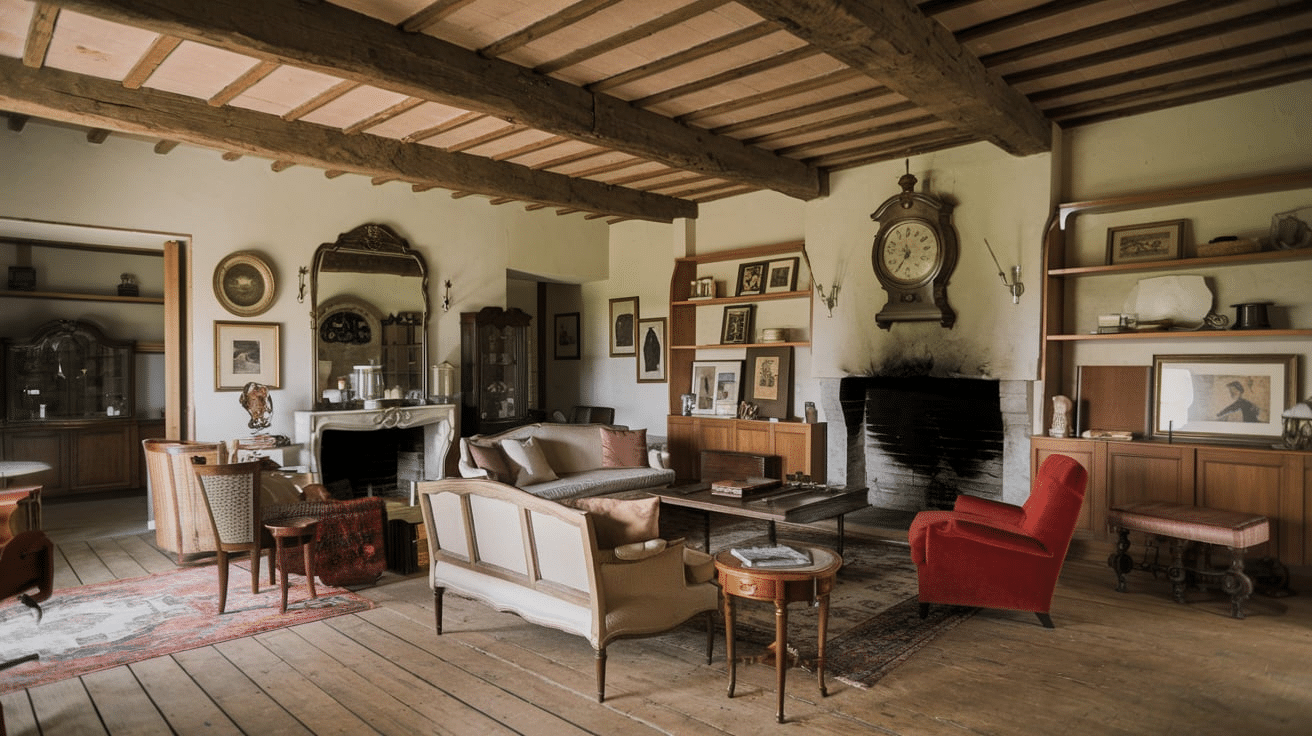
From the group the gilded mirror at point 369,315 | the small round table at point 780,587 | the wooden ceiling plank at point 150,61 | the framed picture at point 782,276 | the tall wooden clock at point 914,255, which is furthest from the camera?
the framed picture at point 782,276

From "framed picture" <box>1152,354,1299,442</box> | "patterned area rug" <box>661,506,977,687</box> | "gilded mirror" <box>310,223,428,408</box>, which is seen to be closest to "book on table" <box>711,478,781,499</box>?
"patterned area rug" <box>661,506,977,687</box>

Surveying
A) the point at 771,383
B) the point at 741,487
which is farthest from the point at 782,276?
the point at 741,487

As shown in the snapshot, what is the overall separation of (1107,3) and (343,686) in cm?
503

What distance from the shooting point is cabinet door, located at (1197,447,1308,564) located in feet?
16.0

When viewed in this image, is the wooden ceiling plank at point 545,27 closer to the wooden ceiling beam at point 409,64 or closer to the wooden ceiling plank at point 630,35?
the wooden ceiling beam at point 409,64

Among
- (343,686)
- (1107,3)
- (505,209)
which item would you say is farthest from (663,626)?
(505,209)

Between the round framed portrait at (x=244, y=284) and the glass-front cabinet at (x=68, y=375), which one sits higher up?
the round framed portrait at (x=244, y=284)

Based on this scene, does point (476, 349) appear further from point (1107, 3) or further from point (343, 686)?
point (1107, 3)

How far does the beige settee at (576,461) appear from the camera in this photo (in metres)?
6.27

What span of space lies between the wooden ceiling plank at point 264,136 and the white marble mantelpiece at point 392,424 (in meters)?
2.38

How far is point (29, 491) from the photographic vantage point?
4.94m

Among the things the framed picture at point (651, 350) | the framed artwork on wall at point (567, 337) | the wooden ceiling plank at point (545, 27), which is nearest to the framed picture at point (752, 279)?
the framed picture at point (651, 350)

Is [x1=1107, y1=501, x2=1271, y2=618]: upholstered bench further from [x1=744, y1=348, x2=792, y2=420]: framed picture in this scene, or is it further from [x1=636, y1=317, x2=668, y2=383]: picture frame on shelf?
[x1=636, y1=317, x2=668, y2=383]: picture frame on shelf

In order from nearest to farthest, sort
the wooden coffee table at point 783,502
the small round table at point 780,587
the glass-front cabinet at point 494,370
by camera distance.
→ the small round table at point 780,587
the wooden coffee table at point 783,502
the glass-front cabinet at point 494,370
